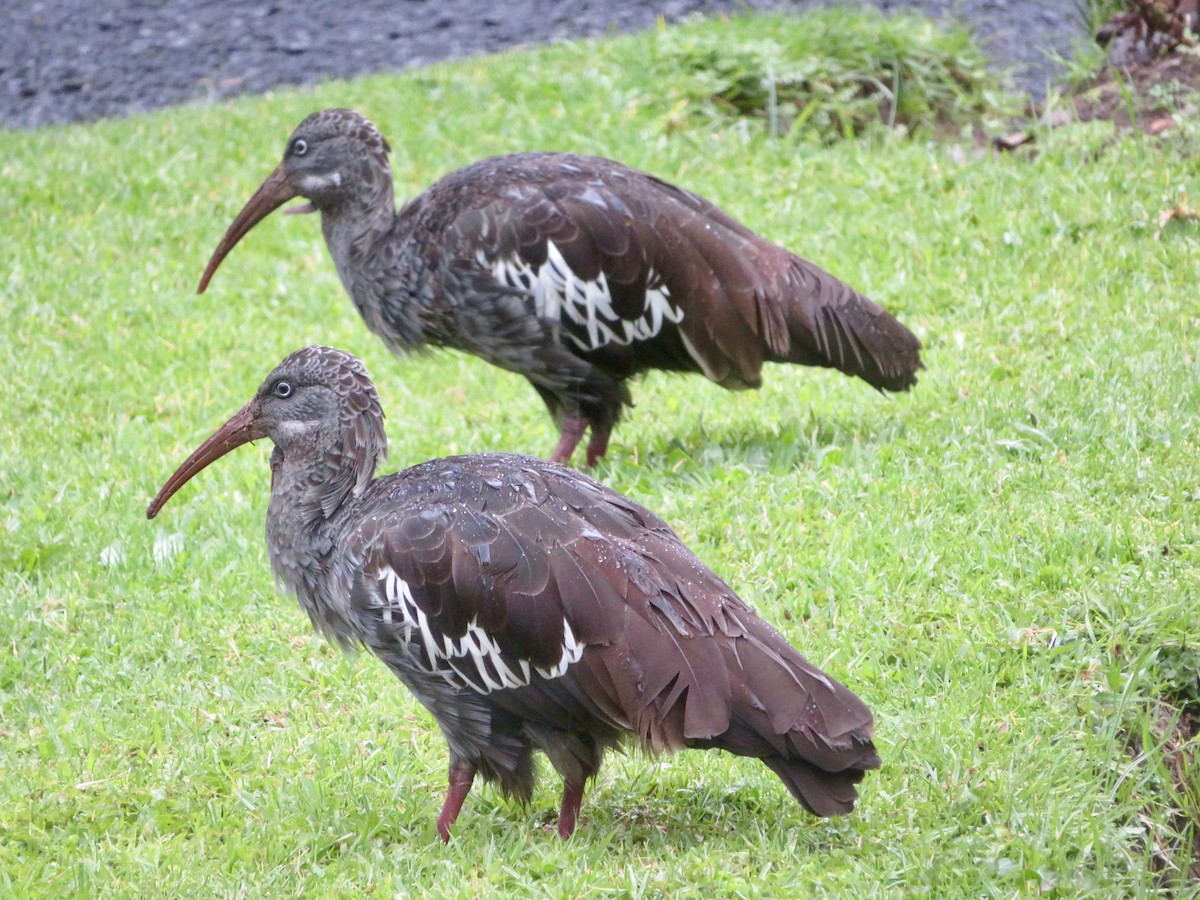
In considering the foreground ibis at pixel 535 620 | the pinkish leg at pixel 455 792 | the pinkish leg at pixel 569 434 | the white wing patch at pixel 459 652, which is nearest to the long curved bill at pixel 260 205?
the pinkish leg at pixel 569 434

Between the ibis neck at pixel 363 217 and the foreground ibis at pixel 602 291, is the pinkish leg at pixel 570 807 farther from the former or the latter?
the ibis neck at pixel 363 217

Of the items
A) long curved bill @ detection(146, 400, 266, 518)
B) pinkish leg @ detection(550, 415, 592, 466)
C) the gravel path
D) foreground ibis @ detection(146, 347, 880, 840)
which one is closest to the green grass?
pinkish leg @ detection(550, 415, 592, 466)

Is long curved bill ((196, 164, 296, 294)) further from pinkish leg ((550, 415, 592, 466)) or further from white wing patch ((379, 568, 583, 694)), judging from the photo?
white wing patch ((379, 568, 583, 694))

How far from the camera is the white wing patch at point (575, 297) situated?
6336mm

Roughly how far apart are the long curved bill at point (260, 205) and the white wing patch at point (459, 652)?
10.9 ft

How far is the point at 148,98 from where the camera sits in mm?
12305

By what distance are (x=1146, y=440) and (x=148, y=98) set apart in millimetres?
9238

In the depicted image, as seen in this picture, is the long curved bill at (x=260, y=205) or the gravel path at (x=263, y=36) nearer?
the long curved bill at (x=260, y=205)

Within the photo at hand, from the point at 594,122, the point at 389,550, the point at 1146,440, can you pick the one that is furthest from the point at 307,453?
the point at 594,122

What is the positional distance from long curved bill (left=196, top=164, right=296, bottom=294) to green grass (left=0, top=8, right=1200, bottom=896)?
0.81 metres

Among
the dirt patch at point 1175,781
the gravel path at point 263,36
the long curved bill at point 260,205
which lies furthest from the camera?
the gravel path at point 263,36

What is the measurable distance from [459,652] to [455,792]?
42cm

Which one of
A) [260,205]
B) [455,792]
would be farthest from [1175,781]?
[260,205]

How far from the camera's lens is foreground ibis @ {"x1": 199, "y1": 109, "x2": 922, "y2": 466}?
632 centimetres
